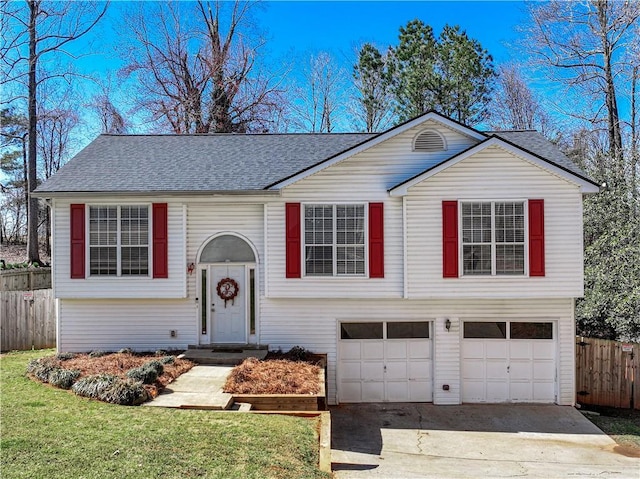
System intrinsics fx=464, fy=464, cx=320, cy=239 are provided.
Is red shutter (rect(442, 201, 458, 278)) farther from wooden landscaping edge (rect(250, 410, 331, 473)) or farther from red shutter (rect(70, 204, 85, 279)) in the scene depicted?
red shutter (rect(70, 204, 85, 279))

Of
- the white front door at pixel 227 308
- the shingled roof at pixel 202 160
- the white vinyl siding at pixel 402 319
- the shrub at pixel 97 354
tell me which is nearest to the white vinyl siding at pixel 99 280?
the shingled roof at pixel 202 160

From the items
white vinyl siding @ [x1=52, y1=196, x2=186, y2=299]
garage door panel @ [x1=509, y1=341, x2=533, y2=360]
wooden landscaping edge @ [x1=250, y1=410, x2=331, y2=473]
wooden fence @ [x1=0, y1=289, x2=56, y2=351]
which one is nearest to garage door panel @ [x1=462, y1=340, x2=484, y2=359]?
garage door panel @ [x1=509, y1=341, x2=533, y2=360]

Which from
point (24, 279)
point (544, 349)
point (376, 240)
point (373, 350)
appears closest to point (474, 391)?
point (544, 349)

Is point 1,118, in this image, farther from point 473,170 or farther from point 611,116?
point 611,116

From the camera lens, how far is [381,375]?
12180 millimetres

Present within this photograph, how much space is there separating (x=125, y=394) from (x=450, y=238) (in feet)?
25.6

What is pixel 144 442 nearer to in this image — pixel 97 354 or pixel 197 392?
pixel 197 392

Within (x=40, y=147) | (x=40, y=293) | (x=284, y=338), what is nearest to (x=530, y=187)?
(x=284, y=338)

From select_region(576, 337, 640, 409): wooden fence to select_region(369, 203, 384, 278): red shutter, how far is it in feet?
19.6

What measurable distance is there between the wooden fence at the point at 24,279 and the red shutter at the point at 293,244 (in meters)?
12.7

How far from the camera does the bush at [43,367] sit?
9859 mm

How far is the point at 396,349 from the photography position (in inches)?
479

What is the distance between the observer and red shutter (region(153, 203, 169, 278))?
38.4 feet

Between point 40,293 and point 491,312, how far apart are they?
1345 centimetres
